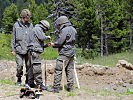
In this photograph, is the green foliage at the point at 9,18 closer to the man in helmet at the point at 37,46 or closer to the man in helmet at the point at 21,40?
the man in helmet at the point at 21,40

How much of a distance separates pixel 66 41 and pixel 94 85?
399 cm

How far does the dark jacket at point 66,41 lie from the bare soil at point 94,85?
105 cm

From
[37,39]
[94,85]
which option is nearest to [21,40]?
[37,39]

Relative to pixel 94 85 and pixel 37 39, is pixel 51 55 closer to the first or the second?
pixel 94 85

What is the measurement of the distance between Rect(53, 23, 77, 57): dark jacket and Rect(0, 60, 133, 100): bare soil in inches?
41.5

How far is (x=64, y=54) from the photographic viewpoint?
9.33 m

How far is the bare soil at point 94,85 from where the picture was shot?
877 centimetres

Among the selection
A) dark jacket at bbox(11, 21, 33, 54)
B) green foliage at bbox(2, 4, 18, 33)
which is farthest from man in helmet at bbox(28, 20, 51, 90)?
green foliage at bbox(2, 4, 18, 33)

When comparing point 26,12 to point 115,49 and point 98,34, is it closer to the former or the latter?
point 98,34

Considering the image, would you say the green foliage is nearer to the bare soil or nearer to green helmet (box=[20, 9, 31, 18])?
the bare soil

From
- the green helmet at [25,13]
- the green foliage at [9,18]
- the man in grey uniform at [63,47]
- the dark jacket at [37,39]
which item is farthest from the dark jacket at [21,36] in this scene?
the green foliage at [9,18]

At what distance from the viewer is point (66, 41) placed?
928 cm

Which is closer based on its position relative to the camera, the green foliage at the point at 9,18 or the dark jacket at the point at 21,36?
the dark jacket at the point at 21,36

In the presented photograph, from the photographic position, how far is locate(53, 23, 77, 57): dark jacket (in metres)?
9.20
